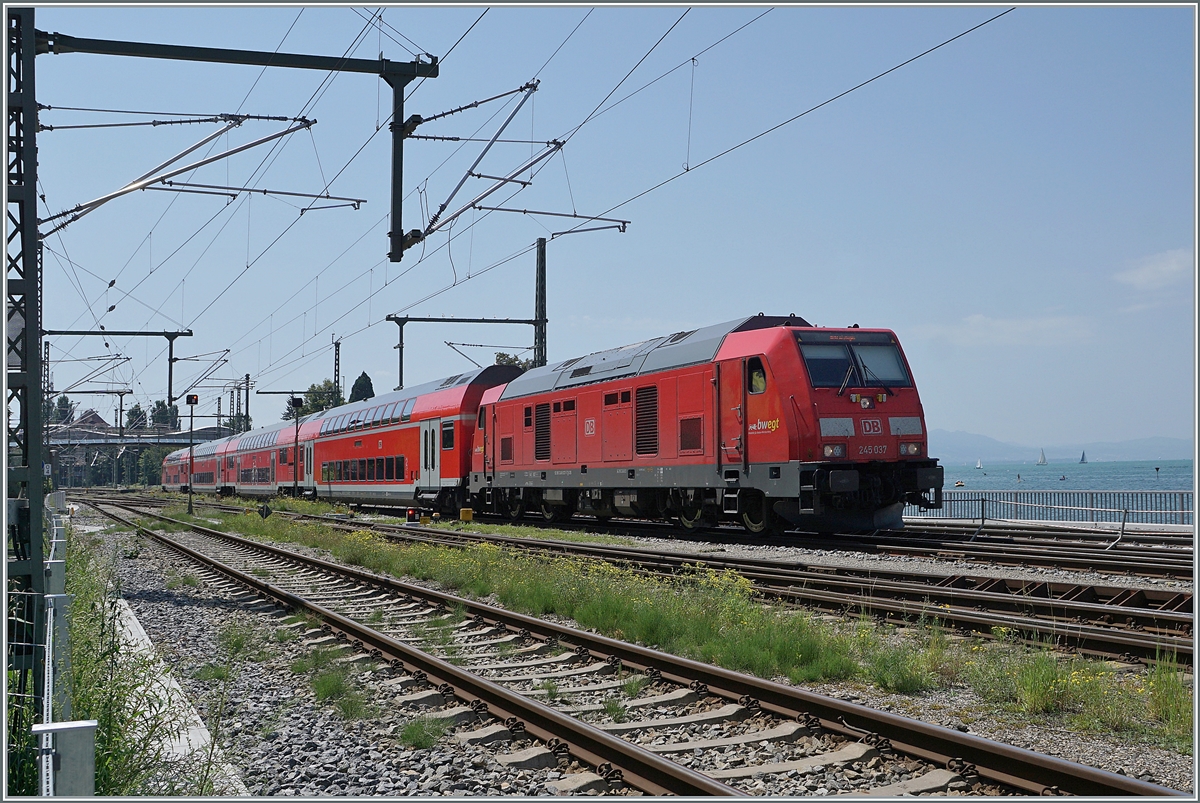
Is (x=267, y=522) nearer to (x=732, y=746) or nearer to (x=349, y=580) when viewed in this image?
(x=349, y=580)

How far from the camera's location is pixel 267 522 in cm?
3000

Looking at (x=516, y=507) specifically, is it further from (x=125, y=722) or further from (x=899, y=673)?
(x=125, y=722)

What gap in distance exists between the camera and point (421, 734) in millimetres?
6566

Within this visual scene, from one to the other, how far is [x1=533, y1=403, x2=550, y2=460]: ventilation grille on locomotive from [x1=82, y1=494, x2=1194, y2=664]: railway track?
995cm

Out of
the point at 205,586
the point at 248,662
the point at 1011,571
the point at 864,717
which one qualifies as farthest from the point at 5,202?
the point at 1011,571

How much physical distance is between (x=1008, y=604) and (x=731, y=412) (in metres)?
8.31

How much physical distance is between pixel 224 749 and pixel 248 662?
3.33 m

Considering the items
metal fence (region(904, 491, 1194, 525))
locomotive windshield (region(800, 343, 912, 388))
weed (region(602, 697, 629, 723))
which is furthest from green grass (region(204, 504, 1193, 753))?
metal fence (region(904, 491, 1194, 525))

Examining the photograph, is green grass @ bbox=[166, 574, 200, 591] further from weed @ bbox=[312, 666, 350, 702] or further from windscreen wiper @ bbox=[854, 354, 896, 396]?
windscreen wiper @ bbox=[854, 354, 896, 396]

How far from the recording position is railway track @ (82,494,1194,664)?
334 inches

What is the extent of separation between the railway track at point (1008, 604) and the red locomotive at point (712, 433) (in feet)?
10.5

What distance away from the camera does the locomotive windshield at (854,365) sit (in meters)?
17.3

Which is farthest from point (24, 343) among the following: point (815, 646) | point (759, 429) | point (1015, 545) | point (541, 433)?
point (541, 433)

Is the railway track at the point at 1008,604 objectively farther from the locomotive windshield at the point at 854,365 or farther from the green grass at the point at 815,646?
the locomotive windshield at the point at 854,365
